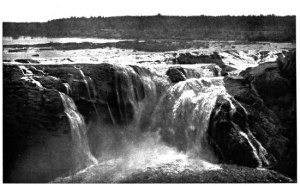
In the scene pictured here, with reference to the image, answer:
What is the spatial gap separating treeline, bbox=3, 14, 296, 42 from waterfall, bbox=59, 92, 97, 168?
57.6 ft

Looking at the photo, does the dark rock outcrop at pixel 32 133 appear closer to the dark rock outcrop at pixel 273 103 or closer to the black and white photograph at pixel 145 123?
the black and white photograph at pixel 145 123

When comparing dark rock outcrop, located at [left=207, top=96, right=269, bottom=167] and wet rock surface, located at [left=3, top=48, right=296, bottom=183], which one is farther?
dark rock outcrop, located at [left=207, top=96, right=269, bottom=167]

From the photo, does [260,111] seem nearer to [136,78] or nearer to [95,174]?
[136,78]

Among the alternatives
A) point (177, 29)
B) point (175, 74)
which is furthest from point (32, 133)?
point (177, 29)

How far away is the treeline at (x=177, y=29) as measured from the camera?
4312 centimetres

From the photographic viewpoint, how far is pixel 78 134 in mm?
23000

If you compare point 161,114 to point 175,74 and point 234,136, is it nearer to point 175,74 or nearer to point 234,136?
point 175,74

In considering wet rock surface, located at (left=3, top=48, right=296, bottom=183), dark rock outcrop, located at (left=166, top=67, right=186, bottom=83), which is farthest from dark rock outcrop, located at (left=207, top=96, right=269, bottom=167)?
dark rock outcrop, located at (left=166, top=67, right=186, bottom=83)

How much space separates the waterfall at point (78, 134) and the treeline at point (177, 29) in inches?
691

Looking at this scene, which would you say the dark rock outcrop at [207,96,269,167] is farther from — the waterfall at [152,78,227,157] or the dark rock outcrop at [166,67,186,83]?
the dark rock outcrop at [166,67,186,83]

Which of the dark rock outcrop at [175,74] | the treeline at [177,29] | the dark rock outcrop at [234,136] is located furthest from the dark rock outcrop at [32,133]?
the treeline at [177,29]

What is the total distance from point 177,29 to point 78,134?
34385 millimetres

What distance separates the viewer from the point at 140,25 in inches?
2014

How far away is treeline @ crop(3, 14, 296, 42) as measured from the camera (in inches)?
1698
